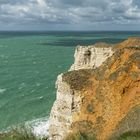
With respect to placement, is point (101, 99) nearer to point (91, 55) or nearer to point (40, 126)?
point (91, 55)

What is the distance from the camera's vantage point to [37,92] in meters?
80.6

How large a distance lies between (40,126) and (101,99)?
25125 mm

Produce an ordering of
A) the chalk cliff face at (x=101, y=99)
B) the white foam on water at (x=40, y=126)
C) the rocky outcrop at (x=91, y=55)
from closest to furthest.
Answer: the chalk cliff face at (x=101, y=99)
the rocky outcrop at (x=91, y=55)
the white foam on water at (x=40, y=126)

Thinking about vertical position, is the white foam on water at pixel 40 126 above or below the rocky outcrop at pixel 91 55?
below

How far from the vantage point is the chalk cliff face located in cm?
3036

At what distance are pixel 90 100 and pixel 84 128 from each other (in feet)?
8.06

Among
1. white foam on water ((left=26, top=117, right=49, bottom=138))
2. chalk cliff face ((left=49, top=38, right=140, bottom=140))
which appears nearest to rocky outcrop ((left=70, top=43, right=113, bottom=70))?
white foam on water ((left=26, top=117, right=49, bottom=138))

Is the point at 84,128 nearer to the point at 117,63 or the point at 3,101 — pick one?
the point at 117,63

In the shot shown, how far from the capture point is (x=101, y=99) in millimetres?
32062

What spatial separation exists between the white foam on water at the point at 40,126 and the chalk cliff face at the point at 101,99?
661 inches

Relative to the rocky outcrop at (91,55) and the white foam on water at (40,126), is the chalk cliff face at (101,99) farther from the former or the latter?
the white foam on water at (40,126)

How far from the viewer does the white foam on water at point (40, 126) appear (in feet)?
168

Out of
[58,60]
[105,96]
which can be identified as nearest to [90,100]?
[105,96]

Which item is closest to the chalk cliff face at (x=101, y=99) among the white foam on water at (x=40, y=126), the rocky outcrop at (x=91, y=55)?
the rocky outcrop at (x=91, y=55)
